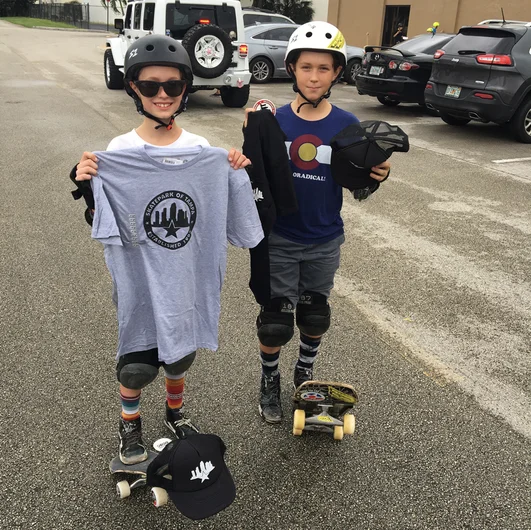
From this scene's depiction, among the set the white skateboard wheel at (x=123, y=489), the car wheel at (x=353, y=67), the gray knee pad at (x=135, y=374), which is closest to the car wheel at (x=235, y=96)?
the car wheel at (x=353, y=67)

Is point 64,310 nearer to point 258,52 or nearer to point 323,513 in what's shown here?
point 323,513

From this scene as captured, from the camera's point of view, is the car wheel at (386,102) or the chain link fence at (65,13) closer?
the car wheel at (386,102)

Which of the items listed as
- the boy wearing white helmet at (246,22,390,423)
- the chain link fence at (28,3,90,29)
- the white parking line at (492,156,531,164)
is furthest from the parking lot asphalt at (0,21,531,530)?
the chain link fence at (28,3,90,29)

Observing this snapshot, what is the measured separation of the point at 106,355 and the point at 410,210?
410 centimetres

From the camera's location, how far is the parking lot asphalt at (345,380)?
245 cm

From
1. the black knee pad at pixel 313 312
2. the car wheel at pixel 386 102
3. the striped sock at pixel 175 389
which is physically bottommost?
the striped sock at pixel 175 389

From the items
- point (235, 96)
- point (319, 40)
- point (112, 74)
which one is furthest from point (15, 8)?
point (319, 40)

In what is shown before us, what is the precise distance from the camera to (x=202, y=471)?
7.03 ft

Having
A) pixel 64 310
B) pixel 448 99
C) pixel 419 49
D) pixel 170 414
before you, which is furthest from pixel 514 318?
pixel 419 49

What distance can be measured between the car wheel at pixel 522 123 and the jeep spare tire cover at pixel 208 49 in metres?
5.49

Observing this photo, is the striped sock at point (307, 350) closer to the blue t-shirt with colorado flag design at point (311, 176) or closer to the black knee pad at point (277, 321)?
the black knee pad at point (277, 321)

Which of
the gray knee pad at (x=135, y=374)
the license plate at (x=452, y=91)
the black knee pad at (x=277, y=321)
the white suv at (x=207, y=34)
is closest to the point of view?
the gray knee pad at (x=135, y=374)

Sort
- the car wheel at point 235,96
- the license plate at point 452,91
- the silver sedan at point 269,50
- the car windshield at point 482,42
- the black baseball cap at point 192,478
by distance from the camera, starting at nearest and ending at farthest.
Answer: the black baseball cap at point 192,478 < the car windshield at point 482,42 < the license plate at point 452,91 < the car wheel at point 235,96 < the silver sedan at point 269,50

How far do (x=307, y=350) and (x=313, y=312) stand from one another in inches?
11.5
